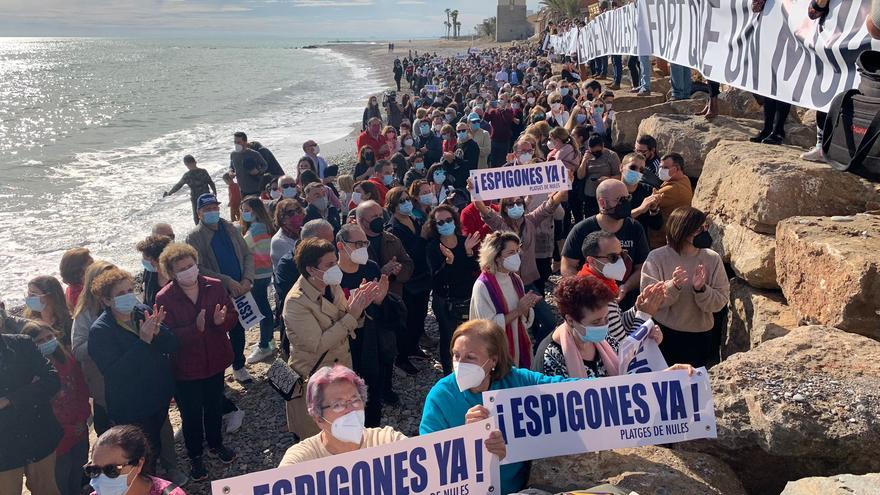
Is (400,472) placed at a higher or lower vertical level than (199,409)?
higher

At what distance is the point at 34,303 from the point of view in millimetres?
4832

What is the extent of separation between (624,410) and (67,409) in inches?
154

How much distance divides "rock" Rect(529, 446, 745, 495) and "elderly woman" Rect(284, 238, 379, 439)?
1841mm

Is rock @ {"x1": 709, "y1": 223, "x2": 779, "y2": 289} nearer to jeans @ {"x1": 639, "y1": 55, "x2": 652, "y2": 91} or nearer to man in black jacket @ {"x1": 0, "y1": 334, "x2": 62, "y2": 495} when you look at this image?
man in black jacket @ {"x1": 0, "y1": 334, "x2": 62, "y2": 495}

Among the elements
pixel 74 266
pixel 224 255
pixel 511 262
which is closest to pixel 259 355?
pixel 224 255

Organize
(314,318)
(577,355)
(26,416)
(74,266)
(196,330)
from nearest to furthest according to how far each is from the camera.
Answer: (577,355)
(26,416)
(314,318)
(196,330)
(74,266)

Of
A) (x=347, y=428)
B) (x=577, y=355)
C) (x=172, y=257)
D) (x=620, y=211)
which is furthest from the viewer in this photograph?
(x=620, y=211)

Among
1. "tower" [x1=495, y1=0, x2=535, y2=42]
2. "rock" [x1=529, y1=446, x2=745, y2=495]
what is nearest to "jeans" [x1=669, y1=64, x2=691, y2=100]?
"rock" [x1=529, y1=446, x2=745, y2=495]

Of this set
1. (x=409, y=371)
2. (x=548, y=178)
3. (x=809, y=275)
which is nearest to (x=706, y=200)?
(x=548, y=178)

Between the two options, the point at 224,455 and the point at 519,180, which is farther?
the point at 519,180

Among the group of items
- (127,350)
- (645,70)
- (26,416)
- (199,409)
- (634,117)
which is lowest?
(199,409)

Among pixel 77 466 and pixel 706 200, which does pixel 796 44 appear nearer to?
pixel 706 200

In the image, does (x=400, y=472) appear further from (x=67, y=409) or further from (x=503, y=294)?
(x=67, y=409)

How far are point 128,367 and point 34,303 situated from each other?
1.19 metres
